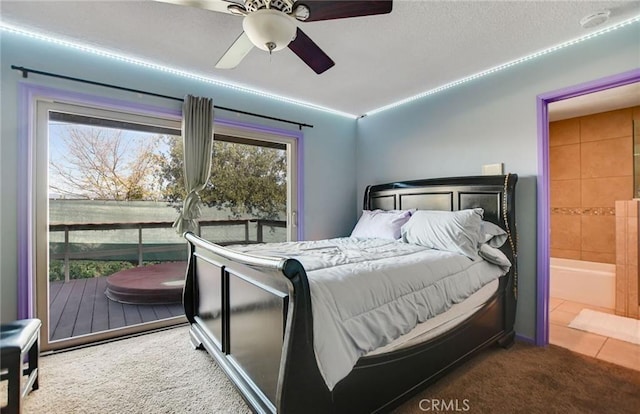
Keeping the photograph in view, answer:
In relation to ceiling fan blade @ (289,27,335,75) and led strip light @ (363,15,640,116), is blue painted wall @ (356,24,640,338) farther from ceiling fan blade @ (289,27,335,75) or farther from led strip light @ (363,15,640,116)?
ceiling fan blade @ (289,27,335,75)

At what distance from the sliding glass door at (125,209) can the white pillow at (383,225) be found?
988mm

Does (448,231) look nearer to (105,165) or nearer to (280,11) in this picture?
(280,11)

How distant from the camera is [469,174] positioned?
3002 millimetres

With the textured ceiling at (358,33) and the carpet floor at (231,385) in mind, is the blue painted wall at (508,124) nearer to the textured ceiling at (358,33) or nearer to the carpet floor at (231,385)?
the textured ceiling at (358,33)

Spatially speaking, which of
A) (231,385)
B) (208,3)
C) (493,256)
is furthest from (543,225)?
(208,3)

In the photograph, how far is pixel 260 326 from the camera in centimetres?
146

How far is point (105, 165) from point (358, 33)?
2.58m

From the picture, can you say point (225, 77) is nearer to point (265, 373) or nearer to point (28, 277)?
point (28, 277)

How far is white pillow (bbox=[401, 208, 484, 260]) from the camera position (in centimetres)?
225

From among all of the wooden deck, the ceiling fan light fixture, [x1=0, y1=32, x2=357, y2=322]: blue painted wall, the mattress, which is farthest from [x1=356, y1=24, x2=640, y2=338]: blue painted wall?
the wooden deck

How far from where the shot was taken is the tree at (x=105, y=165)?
2.53 metres

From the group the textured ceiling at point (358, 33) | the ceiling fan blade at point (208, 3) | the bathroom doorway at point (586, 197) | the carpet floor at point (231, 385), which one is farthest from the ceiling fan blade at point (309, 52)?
the bathroom doorway at point (586, 197)

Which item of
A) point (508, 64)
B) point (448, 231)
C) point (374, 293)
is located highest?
point (508, 64)

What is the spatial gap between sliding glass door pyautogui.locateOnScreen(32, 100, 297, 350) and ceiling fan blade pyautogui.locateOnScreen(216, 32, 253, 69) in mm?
1169
